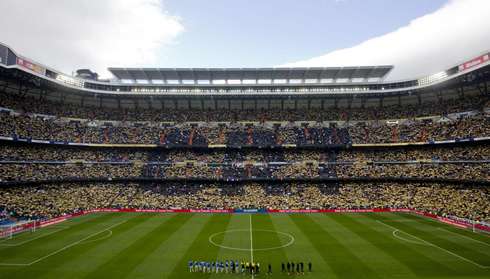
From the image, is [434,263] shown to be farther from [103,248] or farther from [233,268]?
[103,248]

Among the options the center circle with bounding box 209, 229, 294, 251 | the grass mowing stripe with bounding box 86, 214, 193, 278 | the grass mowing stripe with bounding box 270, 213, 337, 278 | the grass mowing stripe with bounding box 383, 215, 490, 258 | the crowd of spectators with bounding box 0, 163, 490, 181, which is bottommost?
the grass mowing stripe with bounding box 86, 214, 193, 278

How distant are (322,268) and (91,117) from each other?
5785 cm

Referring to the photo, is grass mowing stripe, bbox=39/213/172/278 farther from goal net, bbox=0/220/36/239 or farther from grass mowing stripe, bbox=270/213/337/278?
grass mowing stripe, bbox=270/213/337/278

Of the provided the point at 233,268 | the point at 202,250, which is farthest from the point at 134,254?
the point at 233,268

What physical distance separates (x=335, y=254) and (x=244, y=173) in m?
30.5

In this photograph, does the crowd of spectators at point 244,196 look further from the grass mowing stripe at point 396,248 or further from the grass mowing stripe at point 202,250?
the grass mowing stripe at point 202,250

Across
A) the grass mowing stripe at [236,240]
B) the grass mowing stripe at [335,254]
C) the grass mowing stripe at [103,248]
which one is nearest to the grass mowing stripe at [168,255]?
the grass mowing stripe at [236,240]

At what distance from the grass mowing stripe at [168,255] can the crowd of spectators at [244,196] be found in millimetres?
14312

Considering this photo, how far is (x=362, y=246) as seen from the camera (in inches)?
1083

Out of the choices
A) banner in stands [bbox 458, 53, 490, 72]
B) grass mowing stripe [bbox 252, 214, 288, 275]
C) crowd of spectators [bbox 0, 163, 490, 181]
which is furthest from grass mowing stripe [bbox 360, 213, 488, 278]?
banner in stands [bbox 458, 53, 490, 72]

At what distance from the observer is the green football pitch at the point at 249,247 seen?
21.7m

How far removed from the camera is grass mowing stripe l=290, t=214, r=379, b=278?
2120 centimetres

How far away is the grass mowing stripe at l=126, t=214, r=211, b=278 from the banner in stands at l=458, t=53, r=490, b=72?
46.8m

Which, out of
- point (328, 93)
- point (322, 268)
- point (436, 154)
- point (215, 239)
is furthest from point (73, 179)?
point (436, 154)
